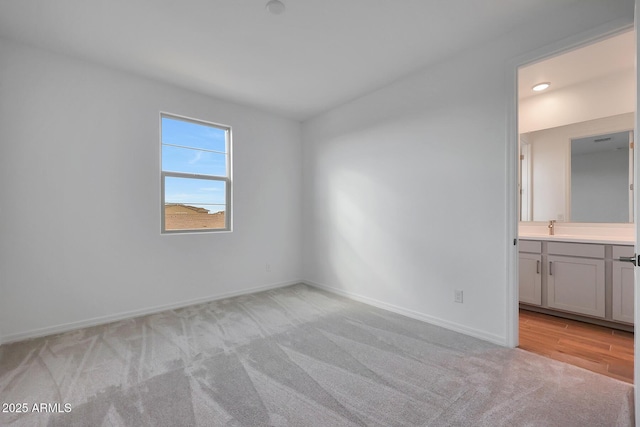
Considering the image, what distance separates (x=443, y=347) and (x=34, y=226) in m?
3.79

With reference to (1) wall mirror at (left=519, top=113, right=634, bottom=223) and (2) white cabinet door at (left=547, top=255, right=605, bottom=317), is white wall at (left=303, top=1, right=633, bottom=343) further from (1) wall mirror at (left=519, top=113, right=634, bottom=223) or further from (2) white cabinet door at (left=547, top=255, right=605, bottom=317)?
(1) wall mirror at (left=519, top=113, right=634, bottom=223)

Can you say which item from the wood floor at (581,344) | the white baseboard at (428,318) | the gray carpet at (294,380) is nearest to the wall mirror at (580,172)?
the wood floor at (581,344)

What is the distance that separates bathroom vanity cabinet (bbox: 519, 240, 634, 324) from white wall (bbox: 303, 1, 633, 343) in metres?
1.21

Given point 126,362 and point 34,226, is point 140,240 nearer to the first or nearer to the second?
point 34,226

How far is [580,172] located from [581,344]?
2.00 m

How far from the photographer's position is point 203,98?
3.59 m

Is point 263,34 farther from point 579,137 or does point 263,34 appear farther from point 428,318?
point 579,137

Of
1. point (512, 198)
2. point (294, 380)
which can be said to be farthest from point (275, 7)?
point (294, 380)

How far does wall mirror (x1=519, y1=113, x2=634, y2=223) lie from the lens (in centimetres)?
306

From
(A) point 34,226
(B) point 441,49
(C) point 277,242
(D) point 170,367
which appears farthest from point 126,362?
(B) point 441,49

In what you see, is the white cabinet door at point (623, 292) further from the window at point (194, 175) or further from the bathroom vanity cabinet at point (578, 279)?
the window at point (194, 175)

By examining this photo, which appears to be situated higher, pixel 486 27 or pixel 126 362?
pixel 486 27

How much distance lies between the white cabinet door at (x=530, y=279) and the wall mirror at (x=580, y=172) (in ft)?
2.21

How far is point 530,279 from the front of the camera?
327 centimetres
